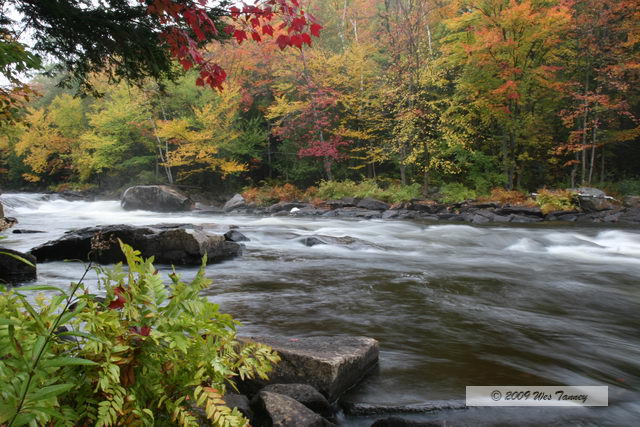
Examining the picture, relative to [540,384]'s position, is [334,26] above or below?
above

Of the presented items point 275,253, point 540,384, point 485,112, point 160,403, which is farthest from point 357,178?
point 160,403

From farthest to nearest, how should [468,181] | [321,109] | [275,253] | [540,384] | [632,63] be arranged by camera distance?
[321,109]
[468,181]
[632,63]
[275,253]
[540,384]

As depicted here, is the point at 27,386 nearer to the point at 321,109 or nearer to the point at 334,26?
the point at 321,109

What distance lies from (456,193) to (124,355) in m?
18.1

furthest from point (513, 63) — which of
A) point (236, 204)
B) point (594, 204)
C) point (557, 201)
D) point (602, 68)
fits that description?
point (236, 204)

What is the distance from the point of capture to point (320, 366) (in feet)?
9.05

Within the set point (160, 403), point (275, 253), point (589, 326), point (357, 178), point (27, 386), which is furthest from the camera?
point (357, 178)

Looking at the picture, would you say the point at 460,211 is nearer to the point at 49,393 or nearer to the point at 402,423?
the point at 402,423

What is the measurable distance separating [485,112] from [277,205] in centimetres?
1078

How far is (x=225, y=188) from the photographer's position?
25.5m

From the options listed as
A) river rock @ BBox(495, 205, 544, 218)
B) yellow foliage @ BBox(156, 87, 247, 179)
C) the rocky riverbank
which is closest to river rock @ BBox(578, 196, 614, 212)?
the rocky riverbank

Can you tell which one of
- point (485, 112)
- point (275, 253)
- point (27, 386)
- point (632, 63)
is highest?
point (632, 63)

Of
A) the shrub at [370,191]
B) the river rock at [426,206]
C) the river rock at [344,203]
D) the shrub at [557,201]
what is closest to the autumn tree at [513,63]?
the shrub at [557,201]

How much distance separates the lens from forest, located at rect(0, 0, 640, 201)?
16.1 meters
